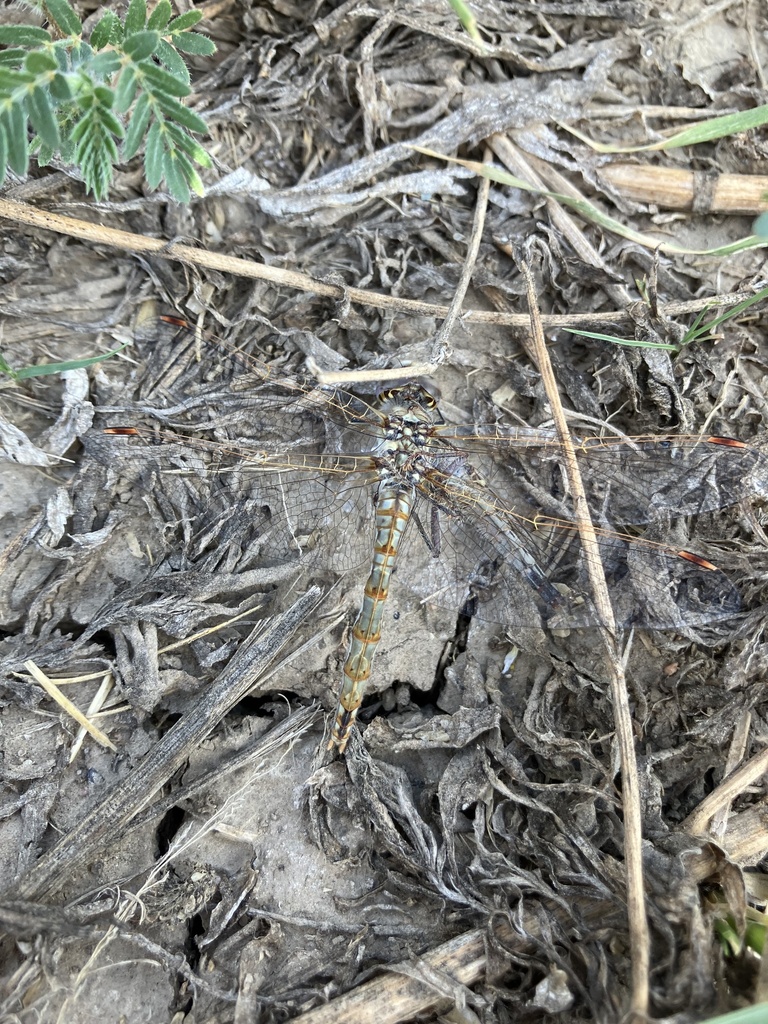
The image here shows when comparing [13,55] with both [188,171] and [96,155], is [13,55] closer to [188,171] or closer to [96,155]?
[96,155]

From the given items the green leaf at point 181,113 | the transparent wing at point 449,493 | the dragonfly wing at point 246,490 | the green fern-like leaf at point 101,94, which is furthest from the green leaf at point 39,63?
the dragonfly wing at point 246,490

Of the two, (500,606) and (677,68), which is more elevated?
(677,68)

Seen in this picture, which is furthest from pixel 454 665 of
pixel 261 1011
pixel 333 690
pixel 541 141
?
pixel 541 141

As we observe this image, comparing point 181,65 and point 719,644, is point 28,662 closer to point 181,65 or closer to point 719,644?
point 181,65

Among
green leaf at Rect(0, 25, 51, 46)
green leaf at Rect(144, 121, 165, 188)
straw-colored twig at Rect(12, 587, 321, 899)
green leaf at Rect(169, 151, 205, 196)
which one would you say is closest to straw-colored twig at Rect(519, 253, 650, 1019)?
straw-colored twig at Rect(12, 587, 321, 899)

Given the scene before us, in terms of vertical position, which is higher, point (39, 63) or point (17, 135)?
point (39, 63)

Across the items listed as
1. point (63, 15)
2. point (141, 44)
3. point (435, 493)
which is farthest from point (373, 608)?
point (63, 15)
